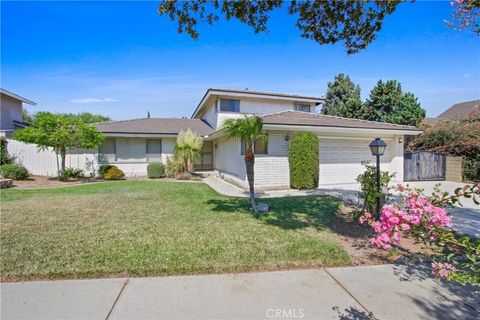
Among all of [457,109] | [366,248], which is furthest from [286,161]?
[457,109]

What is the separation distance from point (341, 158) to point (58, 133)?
576 inches

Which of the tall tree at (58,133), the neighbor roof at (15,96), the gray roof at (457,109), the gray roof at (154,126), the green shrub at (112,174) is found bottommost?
the green shrub at (112,174)

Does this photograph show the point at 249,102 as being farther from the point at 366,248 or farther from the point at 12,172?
the point at 12,172

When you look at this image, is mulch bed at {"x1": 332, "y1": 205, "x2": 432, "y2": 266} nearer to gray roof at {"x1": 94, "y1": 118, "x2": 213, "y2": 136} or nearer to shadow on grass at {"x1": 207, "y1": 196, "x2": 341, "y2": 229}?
shadow on grass at {"x1": 207, "y1": 196, "x2": 341, "y2": 229}

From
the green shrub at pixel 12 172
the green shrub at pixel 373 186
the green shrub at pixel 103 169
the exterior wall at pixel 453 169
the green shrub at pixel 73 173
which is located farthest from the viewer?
the green shrub at pixel 103 169

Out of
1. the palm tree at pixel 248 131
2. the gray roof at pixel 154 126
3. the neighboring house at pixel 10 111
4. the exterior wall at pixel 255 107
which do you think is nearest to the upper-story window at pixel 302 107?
the exterior wall at pixel 255 107

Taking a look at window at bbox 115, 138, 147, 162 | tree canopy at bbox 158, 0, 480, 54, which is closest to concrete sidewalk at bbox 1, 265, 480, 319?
tree canopy at bbox 158, 0, 480, 54

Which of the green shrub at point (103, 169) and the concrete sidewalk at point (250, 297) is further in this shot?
the green shrub at point (103, 169)

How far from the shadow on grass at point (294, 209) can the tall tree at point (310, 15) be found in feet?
13.1

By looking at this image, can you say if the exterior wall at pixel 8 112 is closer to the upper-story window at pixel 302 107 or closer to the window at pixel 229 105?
the window at pixel 229 105

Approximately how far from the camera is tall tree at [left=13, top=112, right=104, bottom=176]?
43.2 ft

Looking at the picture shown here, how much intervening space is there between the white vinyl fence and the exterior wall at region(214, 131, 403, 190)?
886 cm

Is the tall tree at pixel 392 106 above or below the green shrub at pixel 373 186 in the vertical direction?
above

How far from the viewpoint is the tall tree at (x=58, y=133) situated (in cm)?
1318
